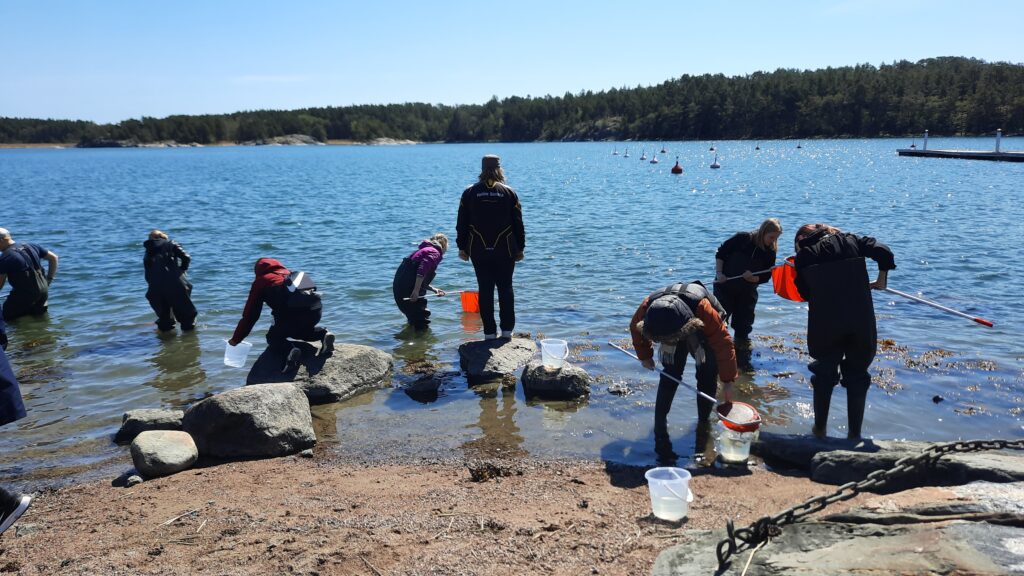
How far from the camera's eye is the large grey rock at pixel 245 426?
6.75 m

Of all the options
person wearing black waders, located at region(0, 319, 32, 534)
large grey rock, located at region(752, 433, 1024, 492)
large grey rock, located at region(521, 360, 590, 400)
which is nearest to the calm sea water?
large grey rock, located at region(521, 360, 590, 400)

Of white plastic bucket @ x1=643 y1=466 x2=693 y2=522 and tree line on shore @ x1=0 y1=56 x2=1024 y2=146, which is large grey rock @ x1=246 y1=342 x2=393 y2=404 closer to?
white plastic bucket @ x1=643 y1=466 x2=693 y2=522

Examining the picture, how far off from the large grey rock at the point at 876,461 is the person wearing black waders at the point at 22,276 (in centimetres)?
1232

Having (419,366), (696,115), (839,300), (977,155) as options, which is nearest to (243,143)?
(696,115)

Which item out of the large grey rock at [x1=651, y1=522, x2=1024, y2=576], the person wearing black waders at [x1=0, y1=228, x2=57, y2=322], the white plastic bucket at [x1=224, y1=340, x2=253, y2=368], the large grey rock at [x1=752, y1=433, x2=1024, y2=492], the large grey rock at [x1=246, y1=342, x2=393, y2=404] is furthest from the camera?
the person wearing black waders at [x1=0, y1=228, x2=57, y2=322]

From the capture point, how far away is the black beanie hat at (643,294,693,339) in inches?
223

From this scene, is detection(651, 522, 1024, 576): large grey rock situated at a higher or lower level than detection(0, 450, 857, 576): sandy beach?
higher

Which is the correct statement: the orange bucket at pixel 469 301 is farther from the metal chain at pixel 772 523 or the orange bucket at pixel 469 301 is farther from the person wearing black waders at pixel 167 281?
the metal chain at pixel 772 523

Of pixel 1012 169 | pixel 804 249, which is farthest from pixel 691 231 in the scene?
pixel 1012 169

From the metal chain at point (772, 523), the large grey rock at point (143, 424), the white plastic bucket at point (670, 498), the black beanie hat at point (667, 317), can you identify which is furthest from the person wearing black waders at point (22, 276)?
the metal chain at point (772, 523)

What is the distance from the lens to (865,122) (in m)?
106

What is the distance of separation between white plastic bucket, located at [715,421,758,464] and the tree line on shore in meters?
99.1

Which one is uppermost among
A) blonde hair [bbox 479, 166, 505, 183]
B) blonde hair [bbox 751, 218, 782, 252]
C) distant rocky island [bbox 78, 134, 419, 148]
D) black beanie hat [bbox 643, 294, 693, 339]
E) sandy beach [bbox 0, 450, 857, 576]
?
distant rocky island [bbox 78, 134, 419, 148]

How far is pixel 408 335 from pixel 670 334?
6.24 metres
